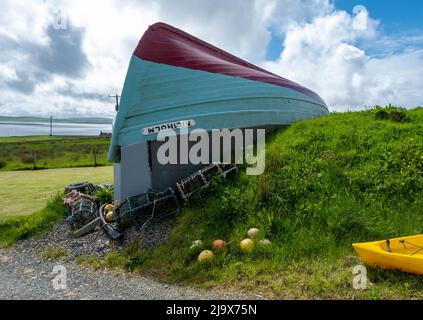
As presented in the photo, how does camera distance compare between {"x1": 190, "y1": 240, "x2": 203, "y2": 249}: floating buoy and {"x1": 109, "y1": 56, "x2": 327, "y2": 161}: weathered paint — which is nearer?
{"x1": 190, "y1": 240, "x2": 203, "y2": 249}: floating buoy

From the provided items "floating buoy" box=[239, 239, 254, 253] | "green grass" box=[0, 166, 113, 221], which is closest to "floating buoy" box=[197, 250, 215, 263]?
"floating buoy" box=[239, 239, 254, 253]

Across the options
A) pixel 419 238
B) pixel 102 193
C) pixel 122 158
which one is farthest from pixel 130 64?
pixel 419 238

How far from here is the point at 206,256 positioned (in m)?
6.02

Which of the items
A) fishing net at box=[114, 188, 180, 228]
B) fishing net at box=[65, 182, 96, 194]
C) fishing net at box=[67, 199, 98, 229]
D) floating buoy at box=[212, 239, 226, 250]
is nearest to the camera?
floating buoy at box=[212, 239, 226, 250]

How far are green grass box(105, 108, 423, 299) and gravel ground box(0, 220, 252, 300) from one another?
13.2 inches

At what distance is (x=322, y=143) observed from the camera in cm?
905

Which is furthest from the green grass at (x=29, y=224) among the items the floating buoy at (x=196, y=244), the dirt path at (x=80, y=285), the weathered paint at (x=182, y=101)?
the floating buoy at (x=196, y=244)

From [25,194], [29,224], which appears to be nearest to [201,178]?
[29,224]

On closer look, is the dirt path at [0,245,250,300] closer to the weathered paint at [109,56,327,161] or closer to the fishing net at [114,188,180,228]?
the fishing net at [114,188,180,228]

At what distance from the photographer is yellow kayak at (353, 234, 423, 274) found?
4.86 meters

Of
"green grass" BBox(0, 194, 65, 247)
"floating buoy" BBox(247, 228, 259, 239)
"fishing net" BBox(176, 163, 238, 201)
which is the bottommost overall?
"green grass" BBox(0, 194, 65, 247)
